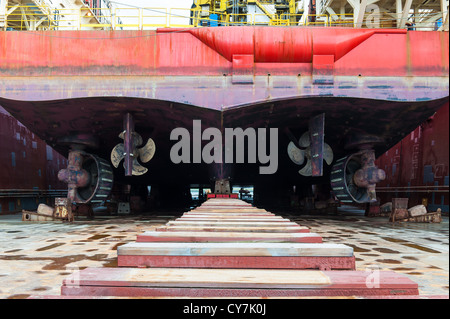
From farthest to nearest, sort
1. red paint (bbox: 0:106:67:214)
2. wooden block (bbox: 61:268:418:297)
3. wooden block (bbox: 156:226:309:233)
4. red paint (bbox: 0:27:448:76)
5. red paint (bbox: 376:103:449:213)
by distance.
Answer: red paint (bbox: 0:106:67:214) < red paint (bbox: 376:103:449:213) < red paint (bbox: 0:27:448:76) < wooden block (bbox: 156:226:309:233) < wooden block (bbox: 61:268:418:297)

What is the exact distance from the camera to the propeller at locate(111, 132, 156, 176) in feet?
33.7

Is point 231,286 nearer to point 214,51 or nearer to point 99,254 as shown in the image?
point 99,254

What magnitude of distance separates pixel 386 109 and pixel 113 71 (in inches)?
317

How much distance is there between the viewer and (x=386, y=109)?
30.0ft

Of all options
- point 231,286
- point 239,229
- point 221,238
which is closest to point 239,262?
point 231,286

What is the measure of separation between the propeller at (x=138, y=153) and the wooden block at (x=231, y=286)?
8.63 metres

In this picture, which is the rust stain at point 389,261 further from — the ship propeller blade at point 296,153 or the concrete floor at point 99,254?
the ship propeller blade at point 296,153

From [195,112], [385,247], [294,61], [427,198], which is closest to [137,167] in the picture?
[195,112]

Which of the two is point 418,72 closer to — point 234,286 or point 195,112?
point 195,112

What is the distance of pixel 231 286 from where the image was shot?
1.75 metres

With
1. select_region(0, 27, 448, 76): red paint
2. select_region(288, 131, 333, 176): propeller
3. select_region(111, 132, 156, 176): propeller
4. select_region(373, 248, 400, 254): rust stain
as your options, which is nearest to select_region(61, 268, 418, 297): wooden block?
select_region(373, 248, 400, 254): rust stain

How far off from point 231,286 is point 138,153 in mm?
9386

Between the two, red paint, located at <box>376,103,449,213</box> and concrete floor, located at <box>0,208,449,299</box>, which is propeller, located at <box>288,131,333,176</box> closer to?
concrete floor, located at <box>0,208,449,299</box>

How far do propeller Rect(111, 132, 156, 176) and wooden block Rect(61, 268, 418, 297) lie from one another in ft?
28.3
